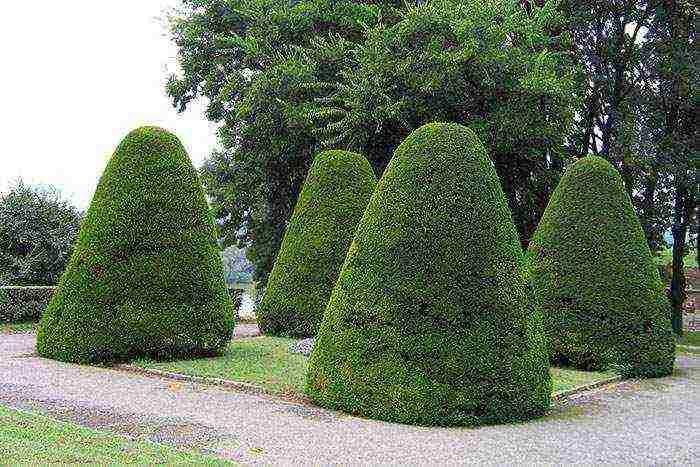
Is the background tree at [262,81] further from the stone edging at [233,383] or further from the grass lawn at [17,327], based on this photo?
the stone edging at [233,383]

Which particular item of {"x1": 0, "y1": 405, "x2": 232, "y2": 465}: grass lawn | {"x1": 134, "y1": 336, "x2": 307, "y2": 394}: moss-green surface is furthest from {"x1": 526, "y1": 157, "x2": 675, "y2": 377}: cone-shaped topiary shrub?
{"x1": 0, "y1": 405, "x2": 232, "y2": 465}: grass lawn

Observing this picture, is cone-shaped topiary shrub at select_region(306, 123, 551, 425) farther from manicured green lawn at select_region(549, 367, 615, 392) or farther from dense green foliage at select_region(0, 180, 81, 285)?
dense green foliage at select_region(0, 180, 81, 285)

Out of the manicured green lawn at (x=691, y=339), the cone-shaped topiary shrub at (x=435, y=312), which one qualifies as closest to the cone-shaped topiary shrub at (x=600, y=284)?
the cone-shaped topiary shrub at (x=435, y=312)

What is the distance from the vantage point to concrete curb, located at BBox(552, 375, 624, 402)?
1141cm

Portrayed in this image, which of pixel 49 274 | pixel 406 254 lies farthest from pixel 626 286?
pixel 49 274

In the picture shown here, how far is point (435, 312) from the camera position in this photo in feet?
30.8

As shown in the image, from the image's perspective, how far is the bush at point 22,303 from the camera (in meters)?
20.5

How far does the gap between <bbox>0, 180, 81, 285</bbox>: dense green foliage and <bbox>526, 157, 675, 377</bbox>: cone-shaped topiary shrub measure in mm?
14860

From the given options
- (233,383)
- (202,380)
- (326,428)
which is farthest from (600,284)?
(326,428)

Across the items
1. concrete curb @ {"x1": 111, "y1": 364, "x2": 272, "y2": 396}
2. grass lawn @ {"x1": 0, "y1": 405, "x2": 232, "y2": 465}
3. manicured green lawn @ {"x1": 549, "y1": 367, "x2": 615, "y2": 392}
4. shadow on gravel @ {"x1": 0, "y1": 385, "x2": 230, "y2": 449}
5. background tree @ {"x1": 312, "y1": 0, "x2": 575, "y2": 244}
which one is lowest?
shadow on gravel @ {"x1": 0, "y1": 385, "x2": 230, "y2": 449}

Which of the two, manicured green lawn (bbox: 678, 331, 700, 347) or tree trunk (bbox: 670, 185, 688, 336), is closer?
manicured green lawn (bbox: 678, 331, 700, 347)

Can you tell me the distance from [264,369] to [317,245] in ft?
17.9

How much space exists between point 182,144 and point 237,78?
27.9 ft

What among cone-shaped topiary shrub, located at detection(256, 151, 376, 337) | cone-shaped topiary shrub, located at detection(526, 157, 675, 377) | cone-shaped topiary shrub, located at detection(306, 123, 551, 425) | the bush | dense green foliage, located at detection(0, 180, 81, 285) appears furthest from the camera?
dense green foliage, located at detection(0, 180, 81, 285)
